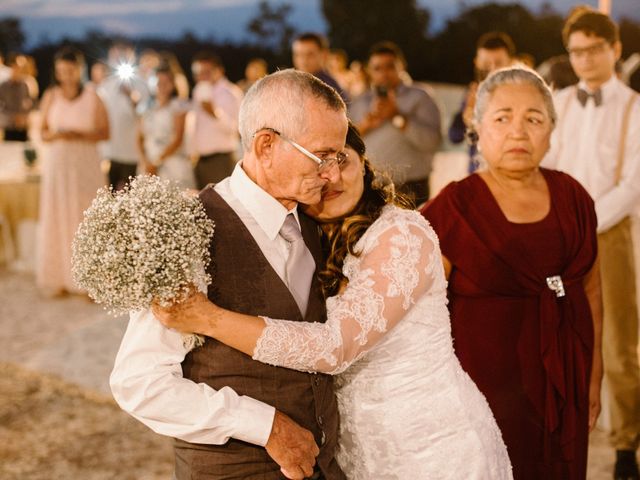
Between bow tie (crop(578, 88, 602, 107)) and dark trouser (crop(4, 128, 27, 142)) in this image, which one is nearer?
bow tie (crop(578, 88, 602, 107))

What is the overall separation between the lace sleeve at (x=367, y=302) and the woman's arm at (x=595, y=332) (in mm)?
986

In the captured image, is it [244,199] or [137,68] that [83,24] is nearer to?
[137,68]

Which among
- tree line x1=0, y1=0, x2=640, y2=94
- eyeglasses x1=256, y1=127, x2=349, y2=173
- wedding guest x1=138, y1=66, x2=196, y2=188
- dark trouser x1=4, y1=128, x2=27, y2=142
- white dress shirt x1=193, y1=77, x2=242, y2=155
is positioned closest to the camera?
eyeglasses x1=256, y1=127, x2=349, y2=173

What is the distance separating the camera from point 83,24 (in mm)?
39094

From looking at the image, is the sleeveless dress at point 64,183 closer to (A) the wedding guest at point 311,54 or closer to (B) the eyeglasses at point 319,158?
(A) the wedding guest at point 311,54

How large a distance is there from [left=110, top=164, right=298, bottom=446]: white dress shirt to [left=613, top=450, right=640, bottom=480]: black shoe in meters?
2.60

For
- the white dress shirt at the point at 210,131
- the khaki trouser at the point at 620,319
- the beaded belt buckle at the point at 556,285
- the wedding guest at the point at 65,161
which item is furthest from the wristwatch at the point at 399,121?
the beaded belt buckle at the point at 556,285

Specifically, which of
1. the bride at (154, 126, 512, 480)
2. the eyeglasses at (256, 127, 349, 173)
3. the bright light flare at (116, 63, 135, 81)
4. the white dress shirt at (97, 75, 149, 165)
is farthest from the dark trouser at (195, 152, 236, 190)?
the eyeglasses at (256, 127, 349, 173)

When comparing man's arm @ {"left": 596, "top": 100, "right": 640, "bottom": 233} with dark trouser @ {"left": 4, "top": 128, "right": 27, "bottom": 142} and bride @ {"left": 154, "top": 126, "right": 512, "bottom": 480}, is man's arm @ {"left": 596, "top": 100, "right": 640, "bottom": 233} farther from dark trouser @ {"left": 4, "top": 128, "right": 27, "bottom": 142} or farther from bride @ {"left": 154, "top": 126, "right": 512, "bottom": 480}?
dark trouser @ {"left": 4, "top": 128, "right": 27, "bottom": 142}

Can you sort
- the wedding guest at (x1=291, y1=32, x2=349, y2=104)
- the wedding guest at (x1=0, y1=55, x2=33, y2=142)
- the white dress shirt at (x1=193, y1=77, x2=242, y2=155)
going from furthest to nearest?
the wedding guest at (x1=0, y1=55, x2=33, y2=142), the white dress shirt at (x1=193, y1=77, x2=242, y2=155), the wedding guest at (x1=291, y1=32, x2=349, y2=104)

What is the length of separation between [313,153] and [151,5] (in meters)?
47.0

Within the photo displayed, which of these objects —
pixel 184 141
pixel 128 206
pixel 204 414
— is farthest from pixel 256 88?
pixel 184 141

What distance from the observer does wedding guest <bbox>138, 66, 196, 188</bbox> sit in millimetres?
7484

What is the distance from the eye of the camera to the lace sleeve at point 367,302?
1670mm
